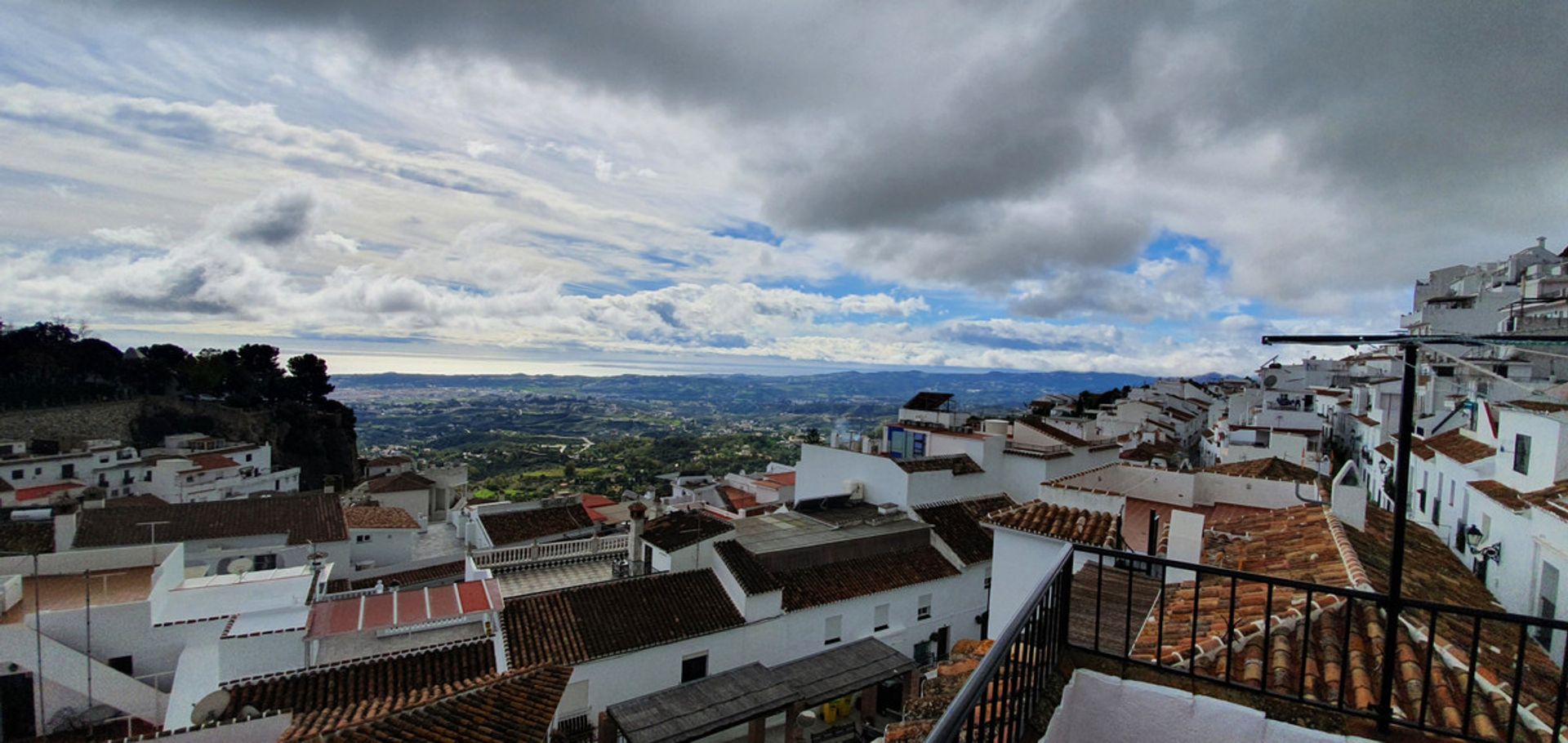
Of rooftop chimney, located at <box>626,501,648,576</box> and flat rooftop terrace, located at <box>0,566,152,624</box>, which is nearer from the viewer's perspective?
flat rooftop terrace, located at <box>0,566,152,624</box>

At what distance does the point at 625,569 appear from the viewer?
1702 centimetres

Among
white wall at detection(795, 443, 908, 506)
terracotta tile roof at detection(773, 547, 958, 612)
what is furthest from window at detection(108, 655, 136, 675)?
white wall at detection(795, 443, 908, 506)

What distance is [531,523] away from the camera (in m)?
22.5

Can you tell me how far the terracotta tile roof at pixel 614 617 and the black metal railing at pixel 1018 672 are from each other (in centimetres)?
1112

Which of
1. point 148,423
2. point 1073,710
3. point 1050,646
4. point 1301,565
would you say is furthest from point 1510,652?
point 148,423

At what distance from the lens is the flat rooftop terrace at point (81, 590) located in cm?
1247

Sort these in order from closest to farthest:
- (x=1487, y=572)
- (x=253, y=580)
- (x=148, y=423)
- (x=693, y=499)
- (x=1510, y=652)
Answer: (x=1510, y=652) < (x=1487, y=572) < (x=253, y=580) < (x=693, y=499) < (x=148, y=423)

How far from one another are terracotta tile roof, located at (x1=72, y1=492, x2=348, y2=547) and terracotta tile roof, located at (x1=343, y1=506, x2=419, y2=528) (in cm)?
94

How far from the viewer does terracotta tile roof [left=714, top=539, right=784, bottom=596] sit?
51.8 feet

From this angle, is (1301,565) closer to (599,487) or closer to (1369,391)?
(1369,391)

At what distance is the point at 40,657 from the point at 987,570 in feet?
68.0

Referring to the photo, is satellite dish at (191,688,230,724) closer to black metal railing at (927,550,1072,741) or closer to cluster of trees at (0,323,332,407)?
black metal railing at (927,550,1072,741)

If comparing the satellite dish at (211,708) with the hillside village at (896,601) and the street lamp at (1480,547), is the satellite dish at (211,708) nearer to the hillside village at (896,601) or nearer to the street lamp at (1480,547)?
the hillside village at (896,601)

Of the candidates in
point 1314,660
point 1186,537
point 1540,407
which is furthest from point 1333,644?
point 1540,407
